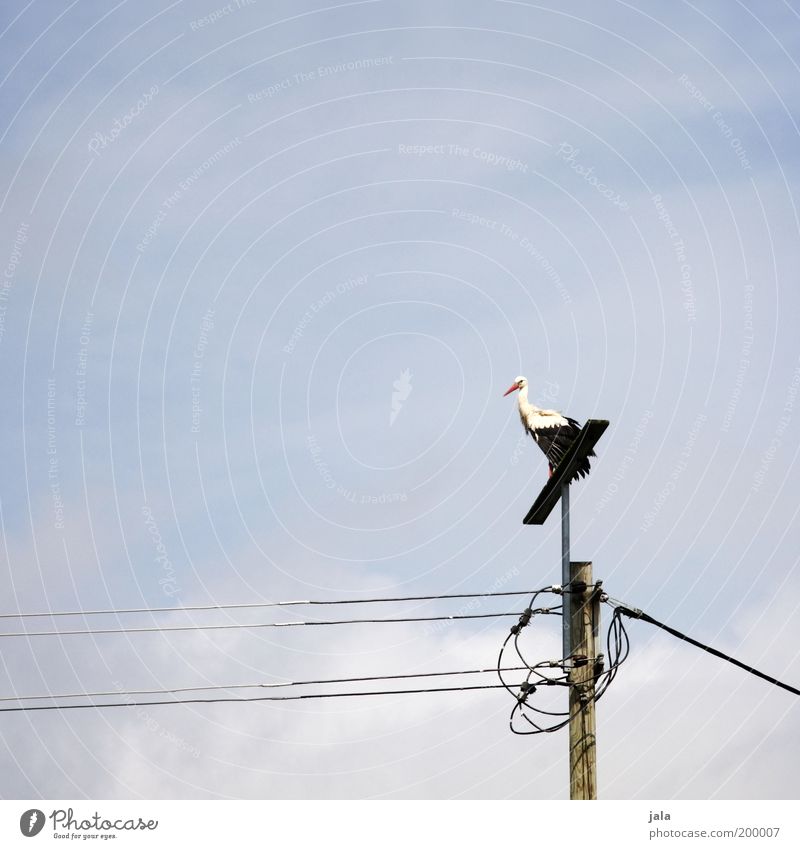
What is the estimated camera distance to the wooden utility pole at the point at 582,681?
1489 cm

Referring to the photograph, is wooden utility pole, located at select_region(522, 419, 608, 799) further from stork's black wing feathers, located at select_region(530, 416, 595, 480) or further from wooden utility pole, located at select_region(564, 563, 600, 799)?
stork's black wing feathers, located at select_region(530, 416, 595, 480)

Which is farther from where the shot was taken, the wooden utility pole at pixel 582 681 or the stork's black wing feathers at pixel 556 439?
the stork's black wing feathers at pixel 556 439

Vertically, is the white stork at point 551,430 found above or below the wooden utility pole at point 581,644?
above

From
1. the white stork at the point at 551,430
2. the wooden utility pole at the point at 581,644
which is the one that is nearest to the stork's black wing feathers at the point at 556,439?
the white stork at the point at 551,430

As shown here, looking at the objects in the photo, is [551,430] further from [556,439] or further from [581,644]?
[581,644]

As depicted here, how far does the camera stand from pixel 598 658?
1536 centimetres

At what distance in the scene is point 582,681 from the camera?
15312 millimetres

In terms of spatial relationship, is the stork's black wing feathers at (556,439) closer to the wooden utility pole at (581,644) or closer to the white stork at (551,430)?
the white stork at (551,430)

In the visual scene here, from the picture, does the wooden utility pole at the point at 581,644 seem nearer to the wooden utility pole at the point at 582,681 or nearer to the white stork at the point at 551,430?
the wooden utility pole at the point at 582,681

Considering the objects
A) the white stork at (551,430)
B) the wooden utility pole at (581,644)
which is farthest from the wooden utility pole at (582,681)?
the white stork at (551,430)

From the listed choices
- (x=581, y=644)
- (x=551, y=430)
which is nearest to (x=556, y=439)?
(x=551, y=430)

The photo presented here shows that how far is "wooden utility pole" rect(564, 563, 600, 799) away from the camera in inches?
586
